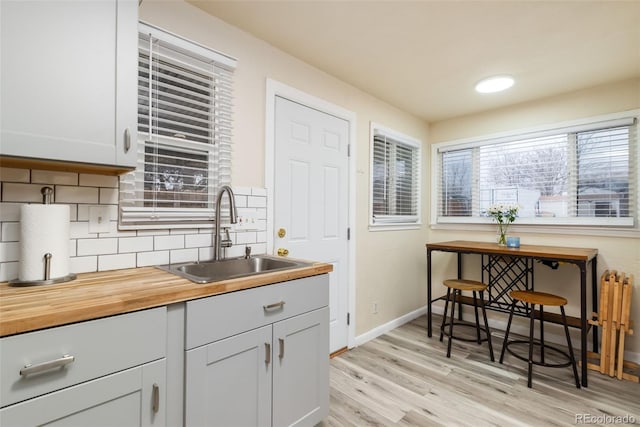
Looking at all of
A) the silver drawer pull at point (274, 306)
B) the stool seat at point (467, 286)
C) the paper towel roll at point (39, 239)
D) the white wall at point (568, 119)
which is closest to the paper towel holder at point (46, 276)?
the paper towel roll at point (39, 239)

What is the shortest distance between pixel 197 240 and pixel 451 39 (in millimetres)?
2121

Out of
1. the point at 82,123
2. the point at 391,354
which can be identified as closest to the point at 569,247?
the point at 391,354

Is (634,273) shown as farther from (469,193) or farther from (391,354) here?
(391,354)

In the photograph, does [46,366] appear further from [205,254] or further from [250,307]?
[205,254]

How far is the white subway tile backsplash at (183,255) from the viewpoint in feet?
5.58

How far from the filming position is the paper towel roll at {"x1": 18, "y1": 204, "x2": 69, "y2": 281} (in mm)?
1207

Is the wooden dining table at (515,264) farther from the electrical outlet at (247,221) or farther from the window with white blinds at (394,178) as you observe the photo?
the electrical outlet at (247,221)

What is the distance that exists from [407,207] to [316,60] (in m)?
1.98

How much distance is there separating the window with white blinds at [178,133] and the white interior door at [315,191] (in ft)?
1.50

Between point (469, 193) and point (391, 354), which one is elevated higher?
point (469, 193)

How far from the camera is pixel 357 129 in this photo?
9.55 ft

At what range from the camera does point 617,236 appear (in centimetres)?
269

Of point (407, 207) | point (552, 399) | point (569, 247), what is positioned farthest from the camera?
point (407, 207)

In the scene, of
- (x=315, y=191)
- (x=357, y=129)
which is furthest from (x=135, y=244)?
(x=357, y=129)
